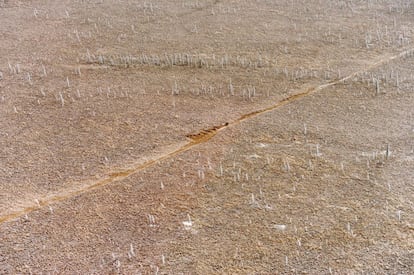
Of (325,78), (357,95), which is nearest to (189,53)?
(325,78)

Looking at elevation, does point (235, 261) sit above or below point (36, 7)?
below

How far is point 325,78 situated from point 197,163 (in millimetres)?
1378

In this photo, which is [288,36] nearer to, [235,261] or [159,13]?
[159,13]


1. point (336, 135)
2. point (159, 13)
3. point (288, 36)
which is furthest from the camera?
point (159, 13)

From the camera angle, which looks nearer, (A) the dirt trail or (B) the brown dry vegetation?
(B) the brown dry vegetation

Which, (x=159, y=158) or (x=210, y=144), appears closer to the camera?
(x=159, y=158)

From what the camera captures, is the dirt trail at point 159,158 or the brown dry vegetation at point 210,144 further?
the dirt trail at point 159,158

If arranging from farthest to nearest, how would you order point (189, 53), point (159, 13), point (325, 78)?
point (159, 13) < point (189, 53) < point (325, 78)

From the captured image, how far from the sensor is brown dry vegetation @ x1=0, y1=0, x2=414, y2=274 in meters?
2.23

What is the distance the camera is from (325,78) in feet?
12.1

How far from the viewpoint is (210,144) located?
2980 millimetres

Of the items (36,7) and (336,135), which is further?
(36,7)

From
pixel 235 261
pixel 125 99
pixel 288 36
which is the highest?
pixel 288 36

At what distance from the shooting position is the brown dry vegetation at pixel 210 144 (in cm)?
223
